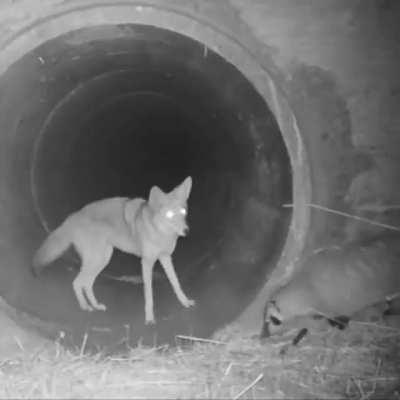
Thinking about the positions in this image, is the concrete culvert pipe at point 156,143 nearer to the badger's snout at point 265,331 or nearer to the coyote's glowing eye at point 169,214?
the badger's snout at point 265,331

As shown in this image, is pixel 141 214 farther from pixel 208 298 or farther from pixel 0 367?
pixel 0 367

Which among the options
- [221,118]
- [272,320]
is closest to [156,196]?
[221,118]

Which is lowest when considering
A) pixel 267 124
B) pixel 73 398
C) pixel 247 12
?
pixel 73 398

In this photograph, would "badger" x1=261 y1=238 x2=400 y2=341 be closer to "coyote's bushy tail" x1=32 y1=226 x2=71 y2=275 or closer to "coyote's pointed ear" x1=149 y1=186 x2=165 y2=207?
"coyote's pointed ear" x1=149 y1=186 x2=165 y2=207

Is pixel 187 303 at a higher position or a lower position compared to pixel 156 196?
lower

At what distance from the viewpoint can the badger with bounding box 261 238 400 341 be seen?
392 cm

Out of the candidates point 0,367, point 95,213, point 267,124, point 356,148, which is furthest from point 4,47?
point 356,148

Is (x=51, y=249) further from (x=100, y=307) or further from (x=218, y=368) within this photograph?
(x=218, y=368)

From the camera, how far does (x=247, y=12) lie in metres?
3.95

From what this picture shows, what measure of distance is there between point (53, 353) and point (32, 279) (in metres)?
0.47

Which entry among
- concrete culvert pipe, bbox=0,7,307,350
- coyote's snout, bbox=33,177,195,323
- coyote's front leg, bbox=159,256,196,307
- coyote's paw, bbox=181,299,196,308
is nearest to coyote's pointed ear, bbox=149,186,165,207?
coyote's snout, bbox=33,177,195,323

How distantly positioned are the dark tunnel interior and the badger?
188 millimetres

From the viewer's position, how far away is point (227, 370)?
3.47 meters

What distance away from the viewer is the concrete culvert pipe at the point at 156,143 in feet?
12.1
